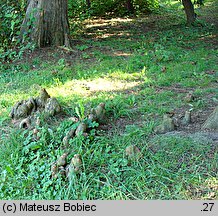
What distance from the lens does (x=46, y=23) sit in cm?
861

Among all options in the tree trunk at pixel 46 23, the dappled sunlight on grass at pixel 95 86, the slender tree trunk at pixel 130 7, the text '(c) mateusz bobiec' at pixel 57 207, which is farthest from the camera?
the slender tree trunk at pixel 130 7

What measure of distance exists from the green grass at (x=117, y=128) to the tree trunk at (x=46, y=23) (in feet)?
2.03

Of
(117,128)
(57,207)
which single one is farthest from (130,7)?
(57,207)

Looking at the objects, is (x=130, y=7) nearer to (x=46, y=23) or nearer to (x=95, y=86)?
(x=46, y=23)

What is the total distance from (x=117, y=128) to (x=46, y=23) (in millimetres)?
5082

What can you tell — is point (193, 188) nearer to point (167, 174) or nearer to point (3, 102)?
point (167, 174)

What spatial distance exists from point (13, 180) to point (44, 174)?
33 centimetres

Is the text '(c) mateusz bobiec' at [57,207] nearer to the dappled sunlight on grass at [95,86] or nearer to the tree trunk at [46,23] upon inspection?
the dappled sunlight on grass at [95,86]

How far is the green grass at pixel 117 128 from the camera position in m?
3.35

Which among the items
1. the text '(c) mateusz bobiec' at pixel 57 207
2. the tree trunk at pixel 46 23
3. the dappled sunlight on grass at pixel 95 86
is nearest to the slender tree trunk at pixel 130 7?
the tree trunk at pixel 46 23

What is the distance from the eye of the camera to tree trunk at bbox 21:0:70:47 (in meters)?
8.55

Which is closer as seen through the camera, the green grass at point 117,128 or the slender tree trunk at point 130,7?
the green grass at point 117,128

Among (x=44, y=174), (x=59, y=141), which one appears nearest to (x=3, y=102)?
(x=59, y=141)

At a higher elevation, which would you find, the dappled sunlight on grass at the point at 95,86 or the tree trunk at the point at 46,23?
the tree trunk at the point at 46,23
